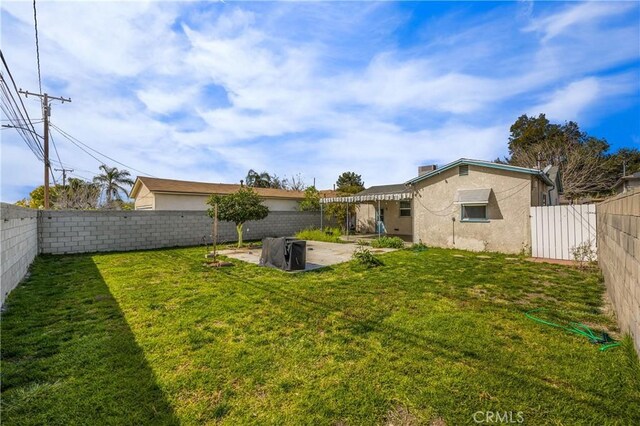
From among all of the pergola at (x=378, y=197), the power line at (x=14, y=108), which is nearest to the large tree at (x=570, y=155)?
the pergola at (x=378, y=197)

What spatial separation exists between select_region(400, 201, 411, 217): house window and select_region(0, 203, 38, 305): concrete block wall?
18210mm

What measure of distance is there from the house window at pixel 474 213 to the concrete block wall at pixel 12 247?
14.3m

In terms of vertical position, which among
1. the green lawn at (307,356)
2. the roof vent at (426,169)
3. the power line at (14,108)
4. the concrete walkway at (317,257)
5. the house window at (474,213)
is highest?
the power line at (14,108)

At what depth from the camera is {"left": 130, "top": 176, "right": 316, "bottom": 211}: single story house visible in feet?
61.0

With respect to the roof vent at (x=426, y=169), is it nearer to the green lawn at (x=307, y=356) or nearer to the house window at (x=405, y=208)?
the house window at (x=405, y=208)

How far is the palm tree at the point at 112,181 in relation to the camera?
30.0 metres

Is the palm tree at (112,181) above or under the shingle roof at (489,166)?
above

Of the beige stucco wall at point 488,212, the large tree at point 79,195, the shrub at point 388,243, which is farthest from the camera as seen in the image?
the large tree at point 79,195

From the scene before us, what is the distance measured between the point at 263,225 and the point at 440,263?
37.5 feet

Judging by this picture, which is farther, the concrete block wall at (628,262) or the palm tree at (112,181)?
the palm tree at (112,181)

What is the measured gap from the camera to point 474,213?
40.0 ft

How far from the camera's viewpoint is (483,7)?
316 inches

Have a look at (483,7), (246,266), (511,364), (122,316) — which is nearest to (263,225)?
(246,266)

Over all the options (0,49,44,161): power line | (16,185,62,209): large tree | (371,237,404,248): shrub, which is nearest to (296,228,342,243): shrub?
(371,237,404,248): shrub
